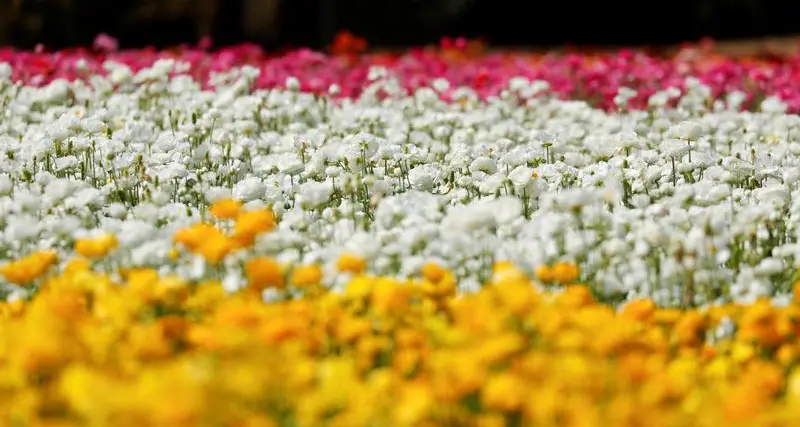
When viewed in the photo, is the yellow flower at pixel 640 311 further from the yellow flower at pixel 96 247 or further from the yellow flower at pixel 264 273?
the yellow flower at pixel 96 247

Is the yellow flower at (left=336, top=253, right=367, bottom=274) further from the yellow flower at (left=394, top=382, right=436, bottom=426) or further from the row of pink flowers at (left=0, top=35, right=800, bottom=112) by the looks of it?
the row of pink flowers at (left=0, top=35, right=800, bottom=112)

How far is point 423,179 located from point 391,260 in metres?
1.34

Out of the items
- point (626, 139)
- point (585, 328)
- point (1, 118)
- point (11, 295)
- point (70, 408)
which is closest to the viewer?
point (70, 408)

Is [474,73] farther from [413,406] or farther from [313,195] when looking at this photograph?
[413,406]

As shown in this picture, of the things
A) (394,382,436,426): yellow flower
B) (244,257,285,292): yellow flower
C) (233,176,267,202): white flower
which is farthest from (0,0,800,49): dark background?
(394,382,436,426): yellow flower

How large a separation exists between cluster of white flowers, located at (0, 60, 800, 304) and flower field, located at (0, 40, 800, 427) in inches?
0.7

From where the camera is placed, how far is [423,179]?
5191 mm

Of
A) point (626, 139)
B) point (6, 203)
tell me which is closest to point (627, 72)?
point (626, 139)

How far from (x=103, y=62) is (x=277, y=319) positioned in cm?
648

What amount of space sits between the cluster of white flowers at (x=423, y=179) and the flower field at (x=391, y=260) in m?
0.02

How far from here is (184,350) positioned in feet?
10.8

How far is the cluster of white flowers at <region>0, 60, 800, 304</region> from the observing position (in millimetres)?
3910

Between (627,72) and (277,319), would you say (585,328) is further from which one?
(627,72)

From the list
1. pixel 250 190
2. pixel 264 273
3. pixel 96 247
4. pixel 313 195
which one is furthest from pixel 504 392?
pixel 250 190
